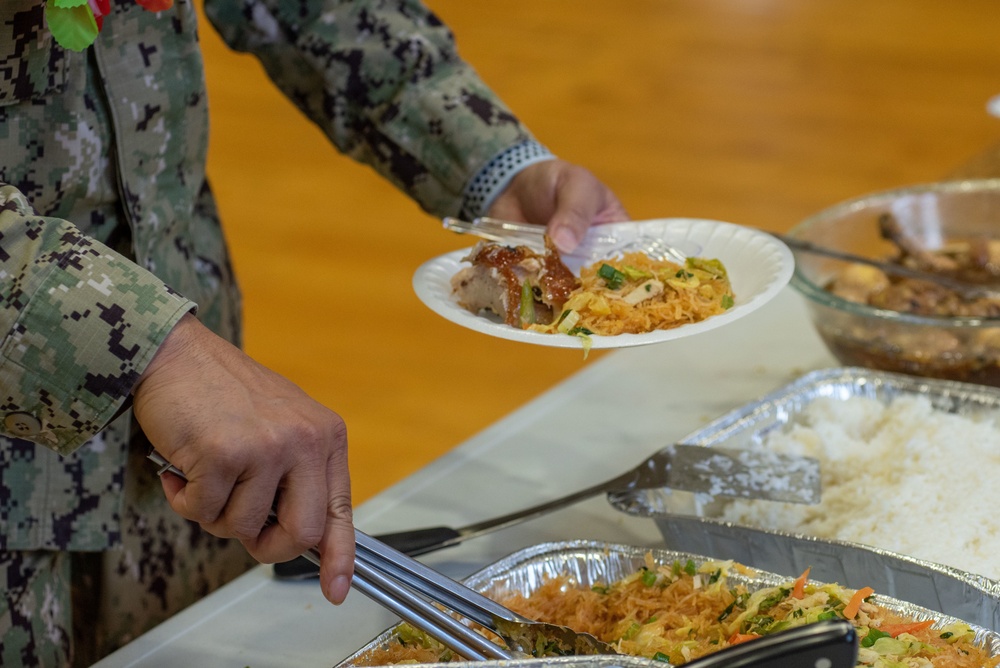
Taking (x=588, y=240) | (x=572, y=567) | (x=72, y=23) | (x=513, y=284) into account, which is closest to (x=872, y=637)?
(x=572, y=567)

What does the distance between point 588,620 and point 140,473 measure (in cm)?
52

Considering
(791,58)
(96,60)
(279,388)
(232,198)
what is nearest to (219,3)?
(96,60)

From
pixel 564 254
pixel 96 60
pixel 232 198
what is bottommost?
pixel 232 198

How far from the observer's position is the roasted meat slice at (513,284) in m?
1.00

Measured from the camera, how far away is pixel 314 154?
417cm

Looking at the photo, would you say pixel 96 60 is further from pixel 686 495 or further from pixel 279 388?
pixel 686 495

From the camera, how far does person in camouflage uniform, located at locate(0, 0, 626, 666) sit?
0.72m

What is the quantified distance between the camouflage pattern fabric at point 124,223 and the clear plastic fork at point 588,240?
14 centimetres

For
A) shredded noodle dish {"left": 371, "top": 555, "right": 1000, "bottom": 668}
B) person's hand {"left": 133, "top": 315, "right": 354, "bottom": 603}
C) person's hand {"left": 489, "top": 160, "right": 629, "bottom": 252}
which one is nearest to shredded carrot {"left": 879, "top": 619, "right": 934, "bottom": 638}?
shredded noodle dish {"left": 371, "top": 555, "right": 1000, "bottom": 668}

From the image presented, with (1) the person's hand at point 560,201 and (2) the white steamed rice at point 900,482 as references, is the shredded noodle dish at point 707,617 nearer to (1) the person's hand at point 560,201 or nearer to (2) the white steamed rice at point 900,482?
(2) the white steamed rice at point 900,482

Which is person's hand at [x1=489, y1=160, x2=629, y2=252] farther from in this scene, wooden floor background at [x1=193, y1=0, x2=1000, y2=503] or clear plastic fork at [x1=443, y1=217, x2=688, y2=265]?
wooden floor background at [x1=193, y1=0, x2=1000, y2=503]

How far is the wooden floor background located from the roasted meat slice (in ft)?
4.77

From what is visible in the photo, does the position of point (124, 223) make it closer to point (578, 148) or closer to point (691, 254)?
point (691, 254)

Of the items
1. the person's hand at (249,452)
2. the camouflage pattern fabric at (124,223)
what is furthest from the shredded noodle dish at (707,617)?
the camouflage pattern fabric at (124,223)
